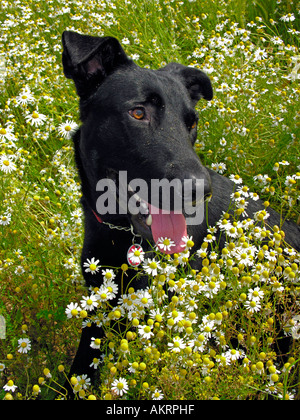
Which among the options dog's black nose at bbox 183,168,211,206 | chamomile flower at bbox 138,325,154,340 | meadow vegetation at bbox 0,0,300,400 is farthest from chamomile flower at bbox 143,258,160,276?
dog's black nose at bbox 183,168,211,206

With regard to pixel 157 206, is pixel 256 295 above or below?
below

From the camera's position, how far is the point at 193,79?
317 centimetres

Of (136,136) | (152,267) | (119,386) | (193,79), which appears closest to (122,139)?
(136,136)

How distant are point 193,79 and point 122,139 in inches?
41.7

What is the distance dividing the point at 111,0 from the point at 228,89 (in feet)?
10.1

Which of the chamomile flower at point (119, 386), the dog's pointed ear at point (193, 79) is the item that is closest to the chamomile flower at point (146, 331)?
the chamomile flower at point (119, 386)

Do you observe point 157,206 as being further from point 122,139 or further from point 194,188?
point 122,139

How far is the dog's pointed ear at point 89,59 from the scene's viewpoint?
2.46m

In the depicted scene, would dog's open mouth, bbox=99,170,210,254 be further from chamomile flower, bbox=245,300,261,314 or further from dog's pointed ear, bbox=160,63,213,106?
dog's pointed ear, bbox=160,63,213,106

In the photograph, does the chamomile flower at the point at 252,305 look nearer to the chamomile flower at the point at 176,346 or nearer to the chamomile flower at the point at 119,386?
the chamomile flower at the point at 176,346

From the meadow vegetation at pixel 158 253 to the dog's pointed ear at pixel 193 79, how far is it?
0.47 metres

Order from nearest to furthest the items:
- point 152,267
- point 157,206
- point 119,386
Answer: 1. point 119,386
2. point 152,267
3. point 157,206

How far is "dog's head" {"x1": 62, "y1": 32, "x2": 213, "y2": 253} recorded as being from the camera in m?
2.33

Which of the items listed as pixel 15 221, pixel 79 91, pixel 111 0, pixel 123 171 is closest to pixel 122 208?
pixel 123 171
